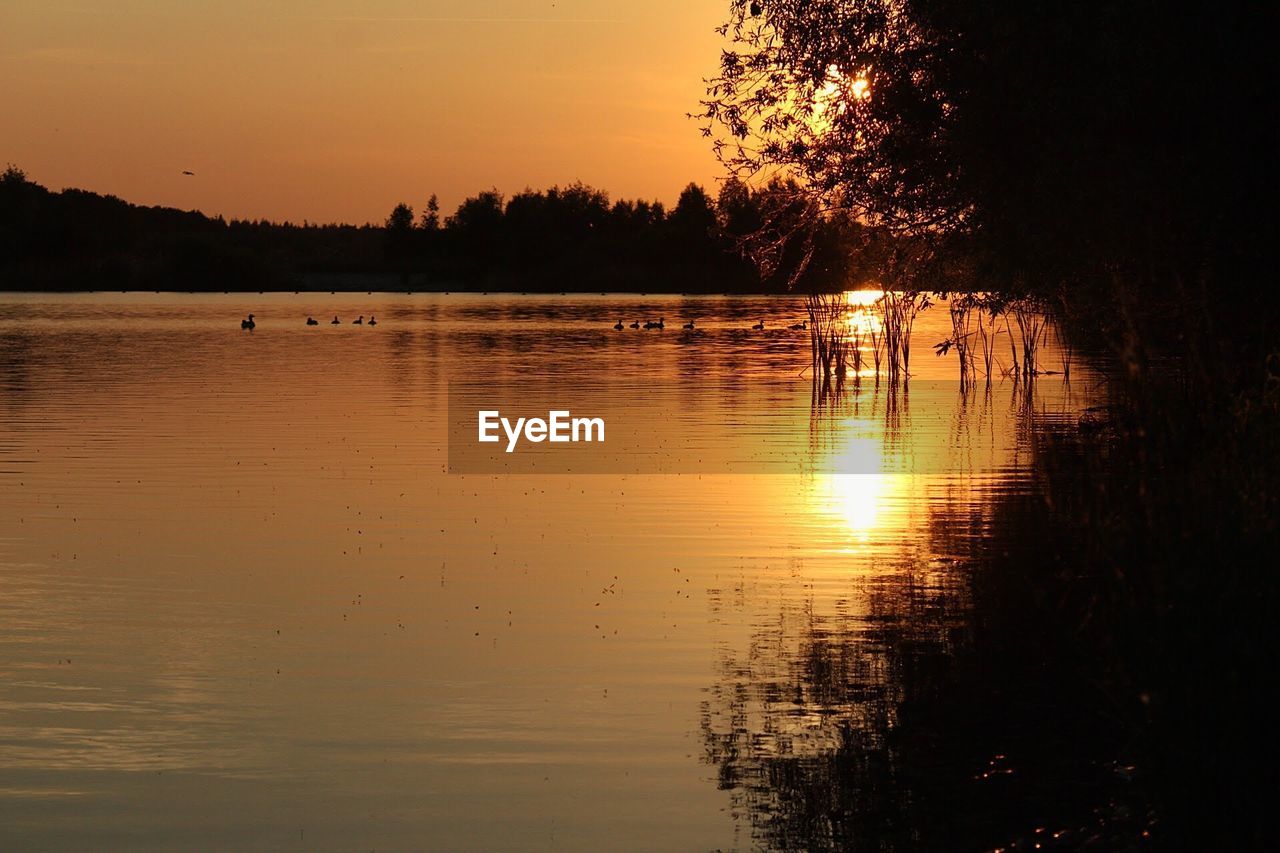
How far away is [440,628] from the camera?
45.0 feet

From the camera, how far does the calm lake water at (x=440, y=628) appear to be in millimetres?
9336

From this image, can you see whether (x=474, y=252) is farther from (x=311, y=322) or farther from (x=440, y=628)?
(x=440, y=628)

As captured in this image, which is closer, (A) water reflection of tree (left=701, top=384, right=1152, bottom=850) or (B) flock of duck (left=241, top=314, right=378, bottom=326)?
(A) water reflection of tree (left=701, top=384, right=1152, bottom=850)

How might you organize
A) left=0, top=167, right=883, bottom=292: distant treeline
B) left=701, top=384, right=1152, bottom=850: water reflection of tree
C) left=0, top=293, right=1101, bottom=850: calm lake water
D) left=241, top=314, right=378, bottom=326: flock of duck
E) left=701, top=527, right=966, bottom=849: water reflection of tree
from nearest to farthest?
left=701, top=384, right=1152, bottom=850: water reflection of tree → left=701, top=527, right=966, bottom=849: water reflection of tree → left=0, top=293, right=1101, bottom=850: calm lake water → left=241, top=314, right=378, bottom=326: flock of duck → left=0, top=167, right=883, bottom=292: distant treeline

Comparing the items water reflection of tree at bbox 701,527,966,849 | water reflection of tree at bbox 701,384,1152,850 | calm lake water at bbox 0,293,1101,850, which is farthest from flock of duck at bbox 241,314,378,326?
water reflection of tree at bbox 701,527,966,849

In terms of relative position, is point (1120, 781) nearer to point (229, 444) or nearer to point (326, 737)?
point (326, 737)

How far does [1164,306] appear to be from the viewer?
2181cm

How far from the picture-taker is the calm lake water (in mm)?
9336

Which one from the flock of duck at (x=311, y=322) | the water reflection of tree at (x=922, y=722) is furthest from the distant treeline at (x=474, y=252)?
the water reflection of tree at (x=922, y=722)

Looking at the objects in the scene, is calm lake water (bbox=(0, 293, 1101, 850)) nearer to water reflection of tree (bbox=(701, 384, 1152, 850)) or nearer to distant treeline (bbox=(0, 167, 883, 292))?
water reflection of tree (bbox=(701, 384, 1152, 850))

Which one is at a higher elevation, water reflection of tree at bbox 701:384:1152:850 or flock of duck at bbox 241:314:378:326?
flock of duck at bbox 241:314:378:326

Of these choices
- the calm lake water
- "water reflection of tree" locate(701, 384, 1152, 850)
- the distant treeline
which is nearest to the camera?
"water reflection of tree" locate(701, 384, 1152, 850)

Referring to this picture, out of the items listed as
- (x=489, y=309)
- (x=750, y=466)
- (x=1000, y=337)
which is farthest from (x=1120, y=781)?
(x=489, y=309)

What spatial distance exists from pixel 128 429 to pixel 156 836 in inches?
872
